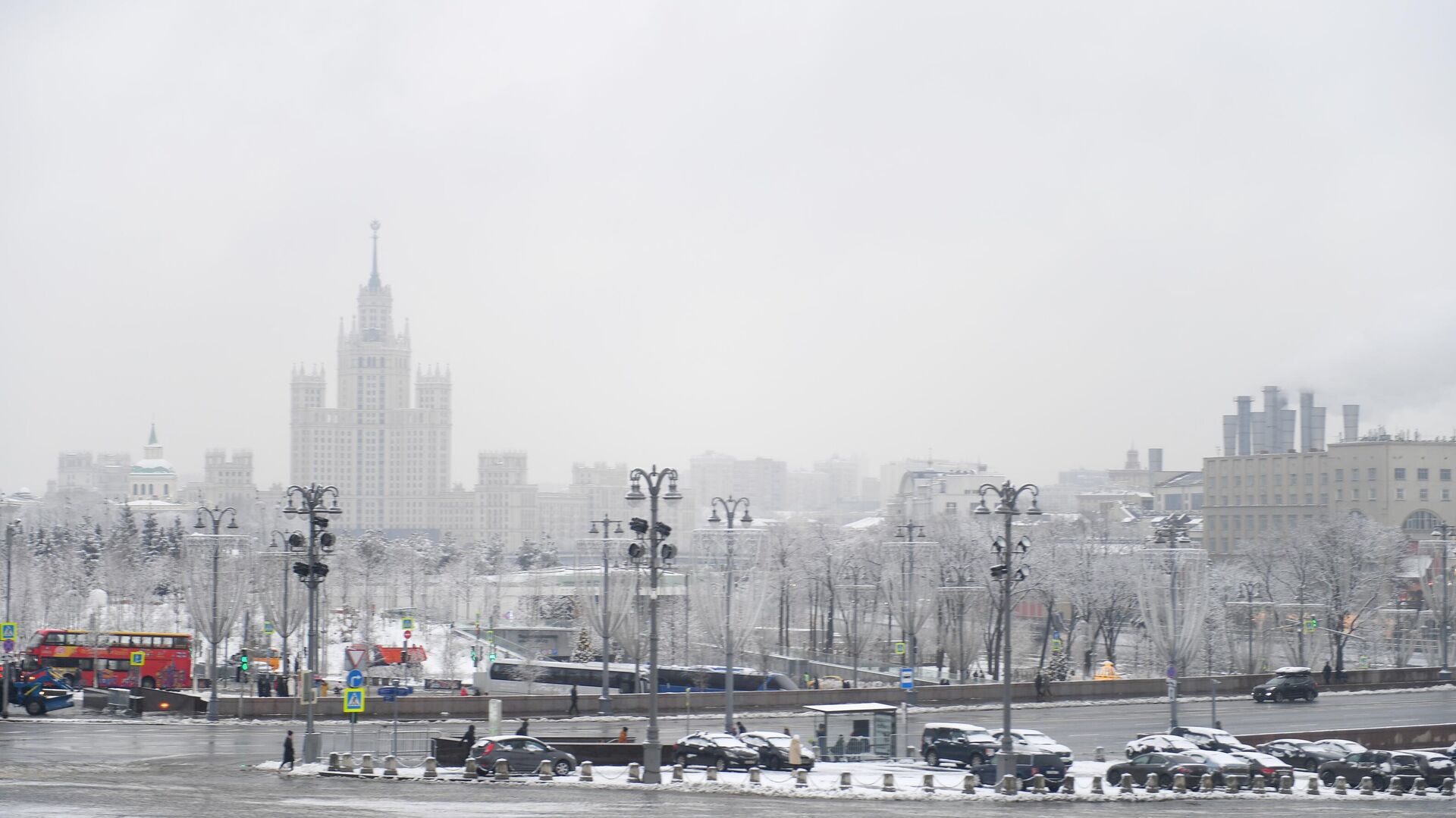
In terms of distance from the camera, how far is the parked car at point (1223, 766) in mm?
31922

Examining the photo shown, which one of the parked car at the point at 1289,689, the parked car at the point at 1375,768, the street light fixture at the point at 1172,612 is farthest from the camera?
the parked car at the point at 1289,689

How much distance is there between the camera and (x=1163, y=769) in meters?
32.2

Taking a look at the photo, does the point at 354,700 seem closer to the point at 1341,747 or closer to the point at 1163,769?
the point at 1163,769

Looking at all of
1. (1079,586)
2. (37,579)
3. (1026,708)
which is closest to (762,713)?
(1026,708)

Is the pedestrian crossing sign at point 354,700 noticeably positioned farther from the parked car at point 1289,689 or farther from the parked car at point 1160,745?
the parked car at point 1289,689

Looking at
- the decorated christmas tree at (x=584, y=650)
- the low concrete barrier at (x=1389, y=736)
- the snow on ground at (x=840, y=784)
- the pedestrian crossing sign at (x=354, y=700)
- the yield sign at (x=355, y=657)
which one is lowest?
the decorated christmas tree at (x=584, y=650)

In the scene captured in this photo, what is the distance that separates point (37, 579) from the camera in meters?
83.9

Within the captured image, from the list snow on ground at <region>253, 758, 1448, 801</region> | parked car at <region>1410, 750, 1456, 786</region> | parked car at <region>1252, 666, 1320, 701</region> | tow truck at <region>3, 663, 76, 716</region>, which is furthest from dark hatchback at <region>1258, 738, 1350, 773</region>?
tow truck at <region>3, 663, 76, 716</region>

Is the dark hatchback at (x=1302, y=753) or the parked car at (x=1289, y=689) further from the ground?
the dark hatchback at (x=1302, y=753)

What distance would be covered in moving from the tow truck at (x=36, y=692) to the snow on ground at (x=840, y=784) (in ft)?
48.4

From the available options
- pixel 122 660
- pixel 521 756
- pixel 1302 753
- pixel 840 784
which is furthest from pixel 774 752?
pixel 122 660

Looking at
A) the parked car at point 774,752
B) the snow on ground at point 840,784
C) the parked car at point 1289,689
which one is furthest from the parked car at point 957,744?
the parked car at point 1289,689

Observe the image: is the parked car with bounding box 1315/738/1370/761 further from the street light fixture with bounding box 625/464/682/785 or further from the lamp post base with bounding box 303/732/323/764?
the lamp post base with bounding box 303/732/323/764

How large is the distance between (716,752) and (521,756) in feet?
13.9
